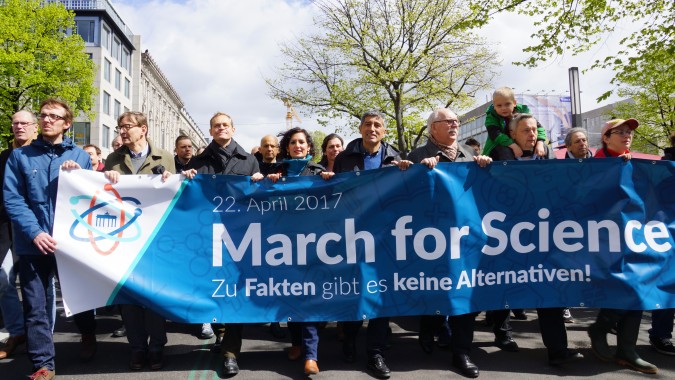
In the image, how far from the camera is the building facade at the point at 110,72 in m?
43.0

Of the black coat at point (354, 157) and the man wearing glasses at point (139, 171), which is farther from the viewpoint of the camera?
the black coat at point (354, 157)

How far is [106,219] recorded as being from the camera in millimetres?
3998

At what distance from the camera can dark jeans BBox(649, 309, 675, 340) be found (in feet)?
14.8

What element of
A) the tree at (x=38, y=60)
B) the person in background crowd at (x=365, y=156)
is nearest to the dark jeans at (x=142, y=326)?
the person in background crowd at (x=365, y=156)

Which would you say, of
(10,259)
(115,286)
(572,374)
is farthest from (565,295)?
(10,259)

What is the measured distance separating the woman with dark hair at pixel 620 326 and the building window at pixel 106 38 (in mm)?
48209

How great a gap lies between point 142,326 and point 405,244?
86.3 inches

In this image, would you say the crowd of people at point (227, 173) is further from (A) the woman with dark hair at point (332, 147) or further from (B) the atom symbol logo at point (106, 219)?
(A) the woman with dark hair at point (332, 147)

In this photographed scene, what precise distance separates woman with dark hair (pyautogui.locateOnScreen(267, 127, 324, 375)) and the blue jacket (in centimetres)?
164

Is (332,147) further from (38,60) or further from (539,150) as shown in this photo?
(38,60)

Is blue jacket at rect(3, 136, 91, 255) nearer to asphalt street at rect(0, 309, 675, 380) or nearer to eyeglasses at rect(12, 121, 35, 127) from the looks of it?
eyeglasses at rect(12, 121, 35, 127)

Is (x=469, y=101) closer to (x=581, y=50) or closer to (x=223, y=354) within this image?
(x=581, y=50)

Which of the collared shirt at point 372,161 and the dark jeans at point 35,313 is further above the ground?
the collared shirt at point 372,161

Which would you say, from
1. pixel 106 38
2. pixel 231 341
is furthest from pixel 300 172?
pixel 106 38
